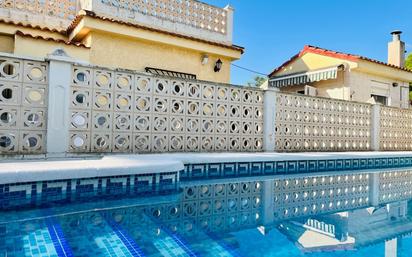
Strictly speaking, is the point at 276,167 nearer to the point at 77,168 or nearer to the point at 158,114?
the point at 158,114

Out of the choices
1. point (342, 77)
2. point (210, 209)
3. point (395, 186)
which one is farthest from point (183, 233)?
point (342, 77)

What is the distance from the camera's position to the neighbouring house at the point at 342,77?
1622 centimetres

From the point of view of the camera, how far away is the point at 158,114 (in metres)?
8.05

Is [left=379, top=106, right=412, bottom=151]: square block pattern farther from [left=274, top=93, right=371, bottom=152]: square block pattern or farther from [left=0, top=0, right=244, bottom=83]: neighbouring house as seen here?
[left=0, top=0, right=244, bottom=83]: neighbouring house

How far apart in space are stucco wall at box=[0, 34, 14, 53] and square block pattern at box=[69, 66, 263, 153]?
3696mm

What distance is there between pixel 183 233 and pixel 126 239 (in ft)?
2.11

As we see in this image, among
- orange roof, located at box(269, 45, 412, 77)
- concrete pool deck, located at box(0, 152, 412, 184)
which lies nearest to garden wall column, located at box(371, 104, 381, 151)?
orange roof, located at box(269, 45, 412, 77)

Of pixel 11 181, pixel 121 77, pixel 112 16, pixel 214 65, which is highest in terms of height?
pixel 112 16

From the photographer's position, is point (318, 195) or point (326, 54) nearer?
point (318, 195)

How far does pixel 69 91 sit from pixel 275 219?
16.8 ft

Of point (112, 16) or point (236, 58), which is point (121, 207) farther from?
point (236, 58)

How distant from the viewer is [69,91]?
269 inches

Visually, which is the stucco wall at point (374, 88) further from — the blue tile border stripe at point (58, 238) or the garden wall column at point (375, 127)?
the blue tile border stripe at point (58, 238)

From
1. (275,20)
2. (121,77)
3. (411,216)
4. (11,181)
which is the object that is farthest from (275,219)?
(275,20)
